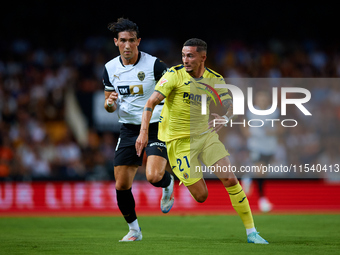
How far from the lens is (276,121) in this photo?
13445mm

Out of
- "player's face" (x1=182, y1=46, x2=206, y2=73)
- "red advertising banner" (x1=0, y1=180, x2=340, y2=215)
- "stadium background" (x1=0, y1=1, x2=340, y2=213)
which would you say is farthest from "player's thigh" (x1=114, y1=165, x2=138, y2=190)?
"stadium background" (x1=0, y1=1, x2=340, y2=213)

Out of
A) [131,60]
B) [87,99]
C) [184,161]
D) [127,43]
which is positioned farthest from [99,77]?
[184,161]

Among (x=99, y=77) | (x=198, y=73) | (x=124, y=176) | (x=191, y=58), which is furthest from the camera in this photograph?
(x=99, y=77)

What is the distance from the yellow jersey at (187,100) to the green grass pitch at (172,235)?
1.49m

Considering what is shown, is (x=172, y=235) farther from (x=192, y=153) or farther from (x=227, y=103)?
(x=227, y=103)

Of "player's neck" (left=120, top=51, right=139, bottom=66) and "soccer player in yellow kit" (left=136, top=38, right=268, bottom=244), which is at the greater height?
"player's neck" (left=120, top=51, right=139, bottom=66)

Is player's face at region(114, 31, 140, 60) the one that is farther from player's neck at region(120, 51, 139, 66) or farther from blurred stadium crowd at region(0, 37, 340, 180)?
blurred stadium crowd at region(0, 37, 340, 180)

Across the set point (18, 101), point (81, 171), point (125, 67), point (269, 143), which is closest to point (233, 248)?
point (125, 67)

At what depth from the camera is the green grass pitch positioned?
5.70 m

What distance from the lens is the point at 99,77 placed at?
17.3m

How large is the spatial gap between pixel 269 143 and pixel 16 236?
6.37 m

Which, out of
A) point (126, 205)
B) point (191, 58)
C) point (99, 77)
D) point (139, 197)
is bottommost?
point (139, 197)

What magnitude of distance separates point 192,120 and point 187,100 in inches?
11.1

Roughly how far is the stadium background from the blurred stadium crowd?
0.04m
